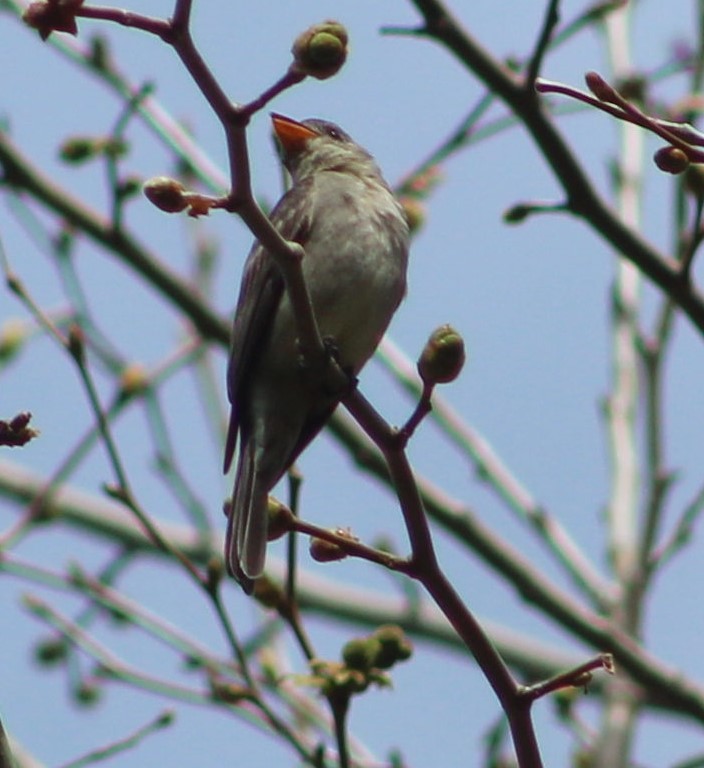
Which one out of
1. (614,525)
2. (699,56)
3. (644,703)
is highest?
(699,56)

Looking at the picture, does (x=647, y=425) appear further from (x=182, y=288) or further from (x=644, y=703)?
(x=182, y=288)

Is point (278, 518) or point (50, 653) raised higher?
point (50, 653)

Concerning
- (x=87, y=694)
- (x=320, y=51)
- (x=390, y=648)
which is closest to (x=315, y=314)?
(x=390, y=648)

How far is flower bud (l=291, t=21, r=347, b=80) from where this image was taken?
2.56 meters

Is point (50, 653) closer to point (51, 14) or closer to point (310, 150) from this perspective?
point (310, 150)

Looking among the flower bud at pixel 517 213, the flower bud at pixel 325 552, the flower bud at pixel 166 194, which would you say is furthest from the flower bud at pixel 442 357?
the flower bud at pixel 517 213

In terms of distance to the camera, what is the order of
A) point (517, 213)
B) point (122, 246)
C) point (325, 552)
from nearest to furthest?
point (325, 552) → point (517, 213) → point (122, 246)

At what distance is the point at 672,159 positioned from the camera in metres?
2.64

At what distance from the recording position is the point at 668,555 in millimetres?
6230

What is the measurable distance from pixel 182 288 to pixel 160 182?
427cm

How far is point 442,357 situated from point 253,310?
2.02 meters

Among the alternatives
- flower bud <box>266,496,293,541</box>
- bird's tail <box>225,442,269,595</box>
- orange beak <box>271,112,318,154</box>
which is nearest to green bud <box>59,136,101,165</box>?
orange beak <box>271,112,318,154</box>

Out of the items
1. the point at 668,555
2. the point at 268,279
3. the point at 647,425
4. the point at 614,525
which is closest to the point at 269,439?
the point at 268,279

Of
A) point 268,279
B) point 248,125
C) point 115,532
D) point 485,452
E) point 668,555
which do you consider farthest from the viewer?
point 115,532
